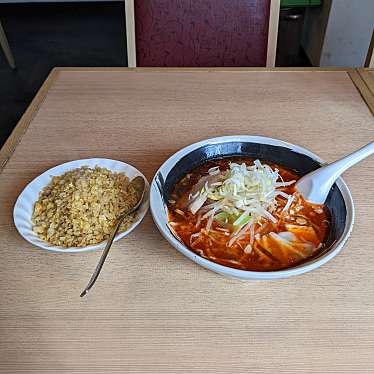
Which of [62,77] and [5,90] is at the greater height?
[62,77]

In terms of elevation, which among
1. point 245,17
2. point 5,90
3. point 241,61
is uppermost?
point 245,17

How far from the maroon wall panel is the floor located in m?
1.29

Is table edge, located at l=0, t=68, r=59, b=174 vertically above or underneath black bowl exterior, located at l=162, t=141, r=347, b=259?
underneath

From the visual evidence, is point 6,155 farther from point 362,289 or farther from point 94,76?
point 362,289

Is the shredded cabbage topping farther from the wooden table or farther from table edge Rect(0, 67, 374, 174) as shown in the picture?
table edge Rect(0, 67, 374, 174)

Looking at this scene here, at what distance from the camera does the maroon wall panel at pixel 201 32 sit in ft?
4.17

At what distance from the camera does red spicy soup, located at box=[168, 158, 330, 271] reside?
615 millimetres

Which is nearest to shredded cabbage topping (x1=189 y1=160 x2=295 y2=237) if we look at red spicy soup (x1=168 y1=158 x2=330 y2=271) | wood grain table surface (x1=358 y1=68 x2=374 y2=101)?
red spicy soup (x1=168 y1=158 x2=330 y2=271)

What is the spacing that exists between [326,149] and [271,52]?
559 millimetres

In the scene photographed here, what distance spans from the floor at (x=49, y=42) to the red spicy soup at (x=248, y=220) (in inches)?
74.6

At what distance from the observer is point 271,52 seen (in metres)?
1.31

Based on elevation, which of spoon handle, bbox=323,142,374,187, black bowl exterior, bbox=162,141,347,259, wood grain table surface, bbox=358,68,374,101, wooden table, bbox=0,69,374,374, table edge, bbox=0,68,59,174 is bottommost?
wooden table, bbox=0,69,374,374

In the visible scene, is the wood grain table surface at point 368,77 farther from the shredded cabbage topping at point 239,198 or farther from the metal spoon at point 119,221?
the metal spoon at point 119,221

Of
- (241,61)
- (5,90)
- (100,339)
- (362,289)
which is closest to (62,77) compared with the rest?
(241,61)
